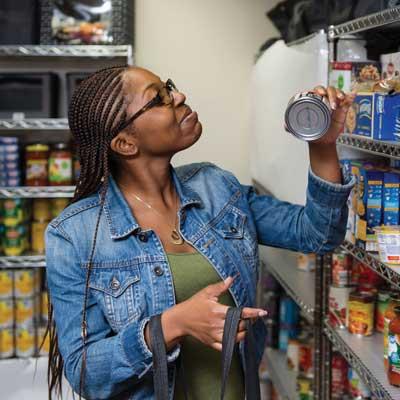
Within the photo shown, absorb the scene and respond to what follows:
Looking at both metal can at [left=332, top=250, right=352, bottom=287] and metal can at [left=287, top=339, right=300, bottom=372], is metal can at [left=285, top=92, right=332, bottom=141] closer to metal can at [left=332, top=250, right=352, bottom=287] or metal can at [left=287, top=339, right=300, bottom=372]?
metal can at [left=332, top=250, right=352, bottom=287]

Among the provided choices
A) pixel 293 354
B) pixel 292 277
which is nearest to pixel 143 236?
pixel 292 277

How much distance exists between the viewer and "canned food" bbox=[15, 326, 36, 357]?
11.0 ft

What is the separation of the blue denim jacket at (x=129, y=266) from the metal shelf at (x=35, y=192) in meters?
1.76

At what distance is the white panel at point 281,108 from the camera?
2.19 meters

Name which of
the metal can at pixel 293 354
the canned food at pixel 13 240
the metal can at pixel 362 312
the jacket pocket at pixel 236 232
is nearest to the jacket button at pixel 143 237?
the jacket pocket at pixel 236 232

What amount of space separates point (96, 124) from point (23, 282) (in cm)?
208

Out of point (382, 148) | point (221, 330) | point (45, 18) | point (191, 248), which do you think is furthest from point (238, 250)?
point (45, 18)

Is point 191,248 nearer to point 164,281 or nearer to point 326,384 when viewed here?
point 164,281

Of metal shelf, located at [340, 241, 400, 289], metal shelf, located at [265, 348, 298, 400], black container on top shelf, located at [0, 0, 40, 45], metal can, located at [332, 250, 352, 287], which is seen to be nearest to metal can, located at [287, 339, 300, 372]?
metal shelf, located at [265, 348, 298, 400]

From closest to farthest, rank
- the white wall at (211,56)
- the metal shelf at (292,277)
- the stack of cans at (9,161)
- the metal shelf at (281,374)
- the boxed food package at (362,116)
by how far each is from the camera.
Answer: the boxed food package at (362,116) → the metal shelf at (292,277) → the metal shelf at (281,374) → the stack of cans at (9,161) → the white wall at (211,56)

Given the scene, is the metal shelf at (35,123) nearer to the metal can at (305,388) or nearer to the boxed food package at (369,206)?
the metal can at (305,388)

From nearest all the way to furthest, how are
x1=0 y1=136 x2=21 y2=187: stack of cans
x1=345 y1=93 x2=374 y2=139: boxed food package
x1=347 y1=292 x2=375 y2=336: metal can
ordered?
x1=345 y1=93 x2=374 y2=139: boxed food package, x1=347 y1=292 x2=375 y2=336: metal can, x1=0 y1=136 x2=21 y2=187: stack of cans

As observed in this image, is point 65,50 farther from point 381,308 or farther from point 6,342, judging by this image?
point 381,308

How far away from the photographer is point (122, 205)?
1.44 m
